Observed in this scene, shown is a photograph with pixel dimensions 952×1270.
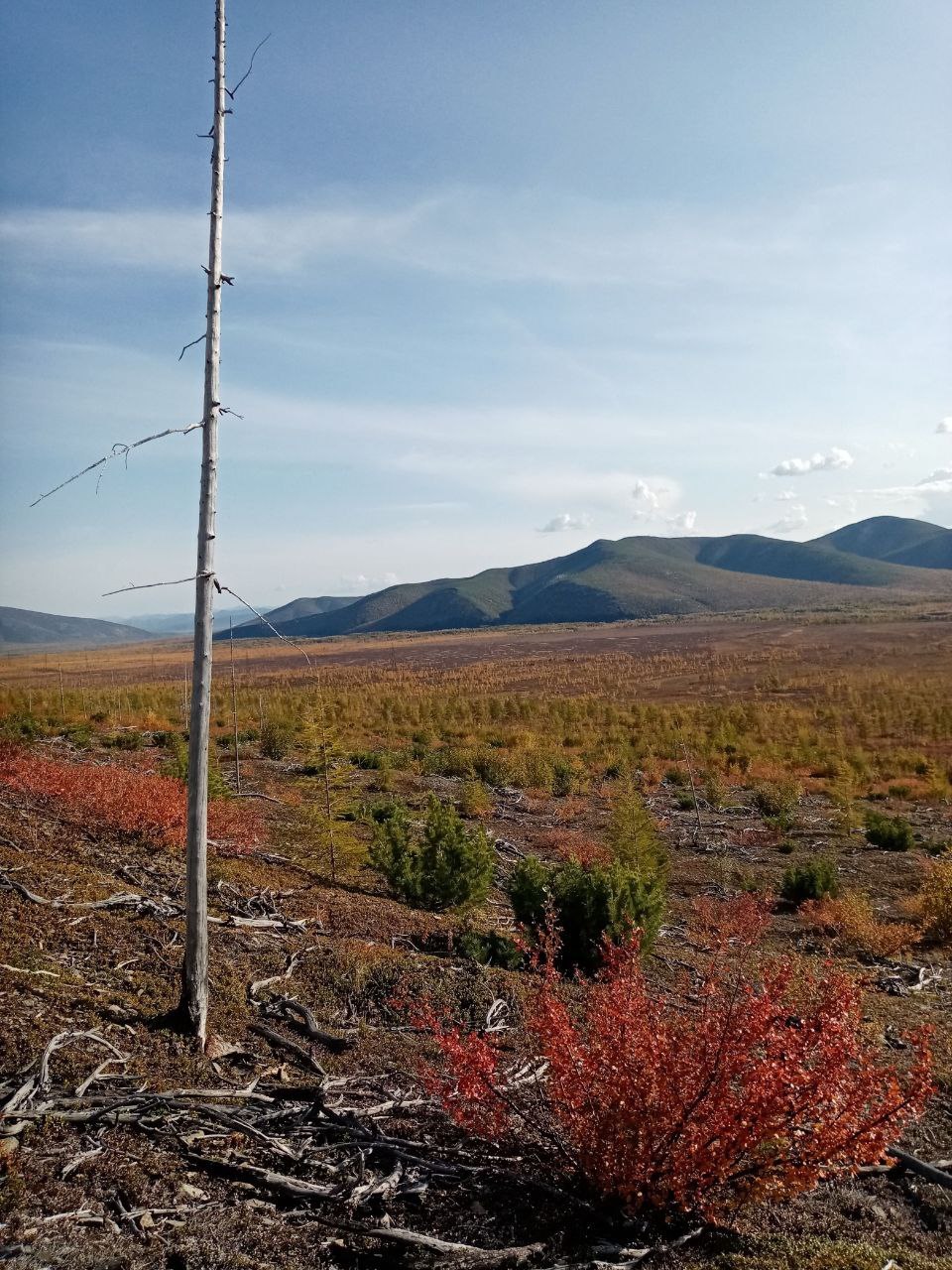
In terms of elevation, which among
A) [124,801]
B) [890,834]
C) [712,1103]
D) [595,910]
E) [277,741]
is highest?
[712,1103]

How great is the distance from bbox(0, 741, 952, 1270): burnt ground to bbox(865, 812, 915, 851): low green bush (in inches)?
297

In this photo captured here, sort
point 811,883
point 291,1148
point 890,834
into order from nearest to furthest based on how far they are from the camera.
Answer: point 291,1148
point 811,883
point 890,834

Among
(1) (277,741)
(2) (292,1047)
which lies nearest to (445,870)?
(2) (292,1047)

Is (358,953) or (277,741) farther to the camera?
(277,741)

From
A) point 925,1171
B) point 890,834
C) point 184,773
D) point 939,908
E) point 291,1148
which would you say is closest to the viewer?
point 291,1148

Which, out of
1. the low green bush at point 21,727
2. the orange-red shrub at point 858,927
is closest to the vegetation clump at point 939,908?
the orange-red shrub at point 858,927

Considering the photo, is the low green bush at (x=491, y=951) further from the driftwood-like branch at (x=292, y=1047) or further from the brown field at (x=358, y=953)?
the driftwood-like branch at (x=292, y=1047)

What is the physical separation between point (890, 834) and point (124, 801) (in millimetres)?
17248

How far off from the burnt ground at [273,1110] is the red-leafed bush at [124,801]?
94 centimetres

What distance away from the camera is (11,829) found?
11.3m

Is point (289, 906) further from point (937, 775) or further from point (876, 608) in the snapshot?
point (876, 608)

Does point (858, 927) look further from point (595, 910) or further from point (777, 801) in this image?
point (777, 801)

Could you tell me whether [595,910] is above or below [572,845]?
above

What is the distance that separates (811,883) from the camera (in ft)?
48.3
